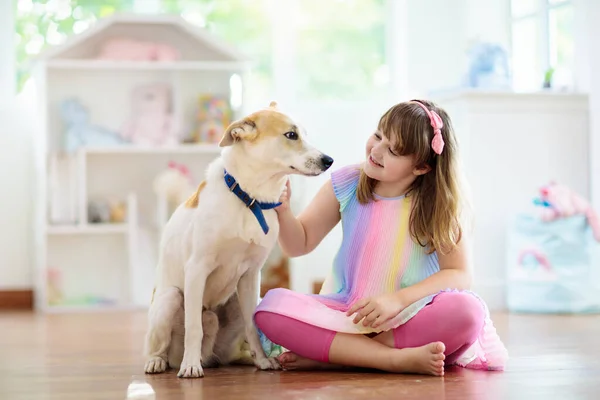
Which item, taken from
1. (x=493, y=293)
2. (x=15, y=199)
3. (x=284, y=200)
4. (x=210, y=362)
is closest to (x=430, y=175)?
(x=284, y=200)

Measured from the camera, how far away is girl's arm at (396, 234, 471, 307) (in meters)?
2.07

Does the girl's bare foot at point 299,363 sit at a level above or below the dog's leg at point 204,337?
below

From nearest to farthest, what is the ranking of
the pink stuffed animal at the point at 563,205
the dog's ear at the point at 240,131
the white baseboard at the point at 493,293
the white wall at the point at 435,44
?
1. the dog's ear at the point at 240,131
2. the pink stuffed animal at the point at 563,205
3. the white baseboard at the point at 493,293
4. the white wall at the point at 435,44

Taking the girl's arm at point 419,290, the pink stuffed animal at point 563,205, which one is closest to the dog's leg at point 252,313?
the girl's arm at point 419,290

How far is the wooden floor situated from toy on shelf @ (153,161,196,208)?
154cm

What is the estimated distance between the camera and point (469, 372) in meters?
2.11

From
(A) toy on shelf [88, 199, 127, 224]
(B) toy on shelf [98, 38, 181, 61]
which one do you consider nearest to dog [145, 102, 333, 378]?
(A) toy on shelf [88, 199, 127, 224]

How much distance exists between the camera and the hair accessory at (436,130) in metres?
2.12

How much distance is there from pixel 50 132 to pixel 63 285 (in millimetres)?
767

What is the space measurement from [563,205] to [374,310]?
2069 mm

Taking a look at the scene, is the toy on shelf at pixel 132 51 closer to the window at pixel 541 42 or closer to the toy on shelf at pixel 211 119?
the toy on shelf at pixel 211 119

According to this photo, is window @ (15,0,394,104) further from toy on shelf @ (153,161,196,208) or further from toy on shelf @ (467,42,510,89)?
toy on shelf @ (467,42,510,89)

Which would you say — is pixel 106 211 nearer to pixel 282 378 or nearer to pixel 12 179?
pixel 12 179

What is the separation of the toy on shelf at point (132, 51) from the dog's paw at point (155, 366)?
104 inches
